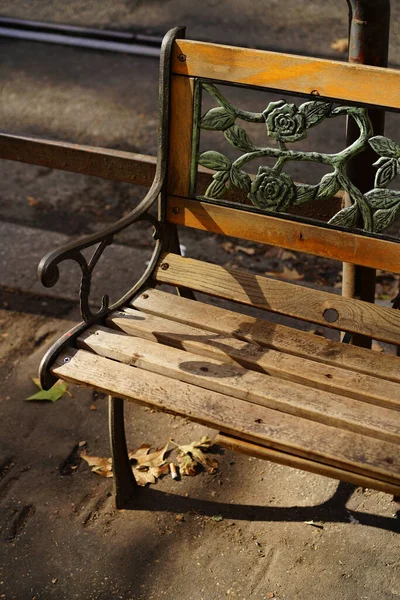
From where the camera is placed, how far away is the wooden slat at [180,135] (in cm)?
281

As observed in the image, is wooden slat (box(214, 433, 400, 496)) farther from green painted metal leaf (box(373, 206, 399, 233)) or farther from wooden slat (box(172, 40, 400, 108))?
wooden slat (box(172, 40, 400, 108))

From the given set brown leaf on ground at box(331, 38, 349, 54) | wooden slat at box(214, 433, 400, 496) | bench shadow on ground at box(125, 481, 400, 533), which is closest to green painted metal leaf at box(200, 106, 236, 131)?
wooden slat at box(214, 433, 400, 496)

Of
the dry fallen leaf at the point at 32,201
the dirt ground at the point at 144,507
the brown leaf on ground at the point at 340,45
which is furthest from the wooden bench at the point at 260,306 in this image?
the brown leaf on ground at the point at 340,45

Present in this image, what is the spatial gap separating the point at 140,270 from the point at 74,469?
1.38 metres

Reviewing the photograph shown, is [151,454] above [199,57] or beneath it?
beneath

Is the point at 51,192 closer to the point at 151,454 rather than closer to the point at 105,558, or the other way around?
the point at 151,454

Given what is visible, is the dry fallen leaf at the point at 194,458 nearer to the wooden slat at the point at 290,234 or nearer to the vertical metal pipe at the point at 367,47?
the wooden slat at the point at 290,234

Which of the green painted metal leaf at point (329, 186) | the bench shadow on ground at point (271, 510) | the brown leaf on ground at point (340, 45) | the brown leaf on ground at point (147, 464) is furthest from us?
the brown leaf on ground at point (340, 45)

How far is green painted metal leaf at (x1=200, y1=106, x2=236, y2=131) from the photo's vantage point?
277cm

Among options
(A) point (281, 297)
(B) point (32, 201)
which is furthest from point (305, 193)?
(B) point (32, 201)

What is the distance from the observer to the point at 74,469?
10.4ft

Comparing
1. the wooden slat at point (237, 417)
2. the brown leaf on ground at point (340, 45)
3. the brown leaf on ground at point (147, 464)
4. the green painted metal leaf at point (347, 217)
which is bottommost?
the brown leaf on ground at point (147, 464)

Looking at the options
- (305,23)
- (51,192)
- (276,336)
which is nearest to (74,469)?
(276,336)

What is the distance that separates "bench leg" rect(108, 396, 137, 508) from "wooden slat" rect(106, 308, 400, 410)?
10.1 inches
